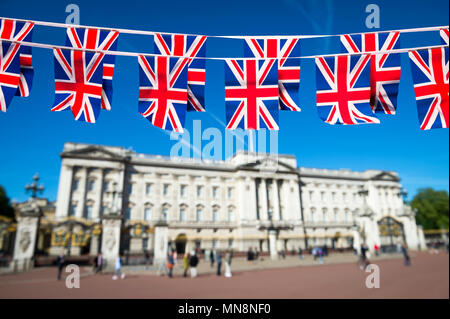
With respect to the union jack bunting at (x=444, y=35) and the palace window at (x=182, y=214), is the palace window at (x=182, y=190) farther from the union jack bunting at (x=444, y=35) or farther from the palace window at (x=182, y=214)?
the union jack bunting at (x=444, y=35)

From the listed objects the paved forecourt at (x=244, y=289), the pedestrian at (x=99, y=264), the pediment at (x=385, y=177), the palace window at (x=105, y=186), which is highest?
the pediment at (x=385, y=177)

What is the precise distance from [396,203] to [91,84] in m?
71.6

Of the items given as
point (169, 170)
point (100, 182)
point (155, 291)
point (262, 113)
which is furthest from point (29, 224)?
point (169, 170)

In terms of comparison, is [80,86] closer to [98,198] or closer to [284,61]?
[284,61]

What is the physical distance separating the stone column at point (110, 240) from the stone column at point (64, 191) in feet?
85.6

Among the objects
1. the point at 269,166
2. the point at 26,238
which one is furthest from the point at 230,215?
the point at 26,238

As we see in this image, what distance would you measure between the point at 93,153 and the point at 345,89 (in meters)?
44.9

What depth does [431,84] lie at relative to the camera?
638cm

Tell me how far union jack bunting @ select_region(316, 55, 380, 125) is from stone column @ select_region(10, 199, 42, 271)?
2120 centimetres

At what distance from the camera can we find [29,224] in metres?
19.7

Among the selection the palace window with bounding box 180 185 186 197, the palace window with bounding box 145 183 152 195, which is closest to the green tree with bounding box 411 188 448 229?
the palace window with bounding box 180 185 186 197

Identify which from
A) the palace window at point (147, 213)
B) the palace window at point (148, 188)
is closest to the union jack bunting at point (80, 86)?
the palace window at point (147, 213)

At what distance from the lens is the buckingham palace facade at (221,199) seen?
42625 mm

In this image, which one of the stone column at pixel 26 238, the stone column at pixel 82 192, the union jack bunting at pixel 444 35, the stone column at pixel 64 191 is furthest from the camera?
the stone column at pixel 82 192
